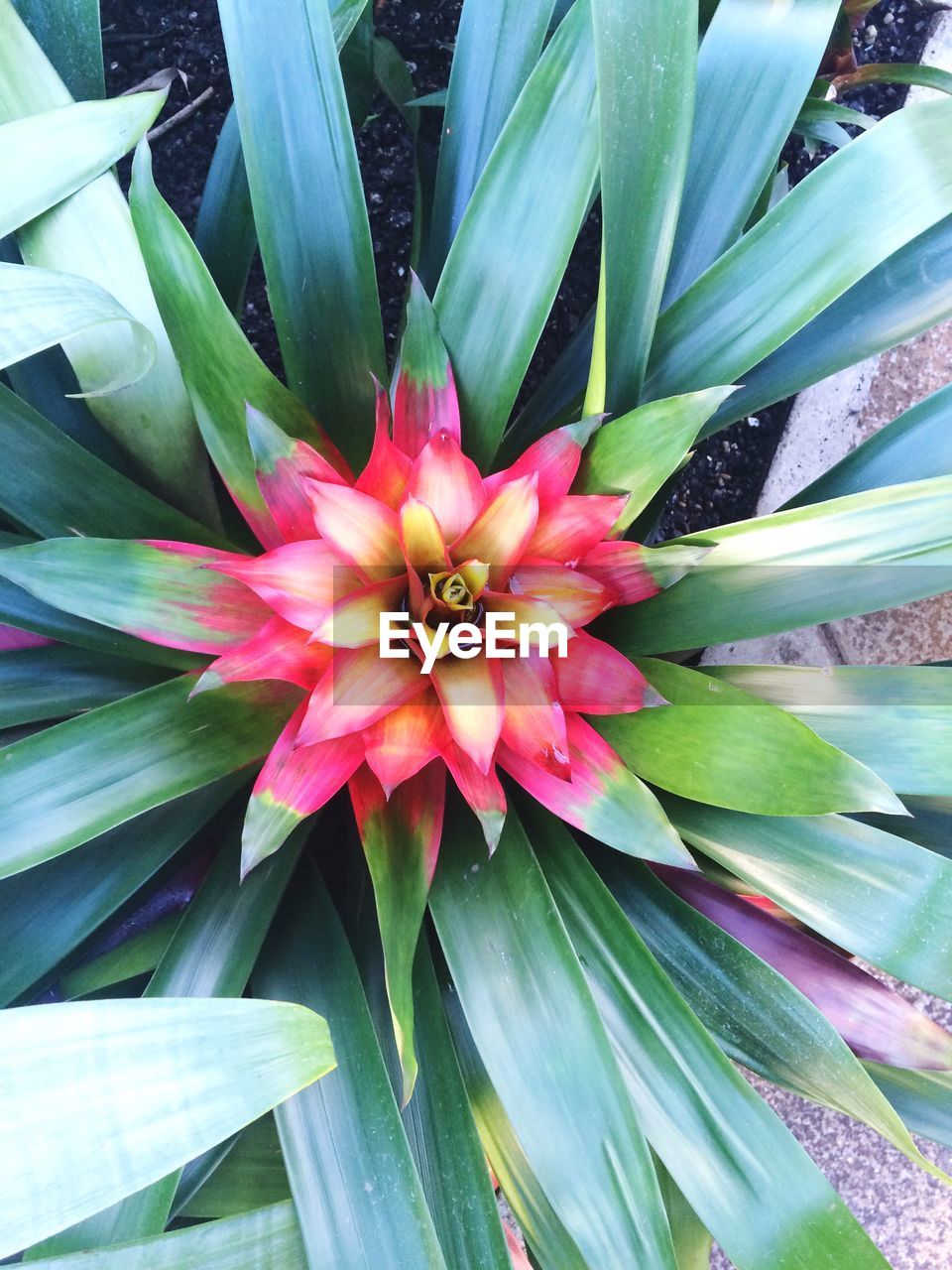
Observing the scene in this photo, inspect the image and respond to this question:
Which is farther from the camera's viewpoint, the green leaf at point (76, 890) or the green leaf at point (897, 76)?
the green leaf at point (897, 76)

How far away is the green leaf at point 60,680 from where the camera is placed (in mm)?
707

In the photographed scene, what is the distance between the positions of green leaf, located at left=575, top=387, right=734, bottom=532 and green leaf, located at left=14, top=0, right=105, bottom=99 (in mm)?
569

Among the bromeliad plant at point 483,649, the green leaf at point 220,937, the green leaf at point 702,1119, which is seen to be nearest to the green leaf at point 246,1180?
the bromeliad plant at point 483,649

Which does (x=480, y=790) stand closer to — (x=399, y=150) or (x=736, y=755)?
(x=736, y=755)

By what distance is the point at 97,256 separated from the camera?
0.66 m

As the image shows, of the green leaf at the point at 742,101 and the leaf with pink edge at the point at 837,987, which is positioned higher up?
the green leaf at the point at 742,101

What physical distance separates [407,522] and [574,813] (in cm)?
24

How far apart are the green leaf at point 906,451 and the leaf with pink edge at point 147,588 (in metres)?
0.51

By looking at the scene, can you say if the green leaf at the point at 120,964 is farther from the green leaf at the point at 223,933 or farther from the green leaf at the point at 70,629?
the green leaf at the point at 70,629

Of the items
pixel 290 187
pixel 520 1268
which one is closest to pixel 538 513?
pixel 290 187

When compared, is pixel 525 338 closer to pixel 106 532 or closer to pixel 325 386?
pixel 325 386

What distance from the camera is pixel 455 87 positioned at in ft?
2.64

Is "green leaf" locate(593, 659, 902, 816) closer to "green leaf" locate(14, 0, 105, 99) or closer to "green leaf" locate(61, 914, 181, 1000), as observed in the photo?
"green leaf" locate(61, 914, 181, 1000)

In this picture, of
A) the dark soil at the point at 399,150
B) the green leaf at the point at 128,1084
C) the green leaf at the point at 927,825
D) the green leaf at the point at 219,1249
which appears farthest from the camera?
the dark soil at the point at 399,150
